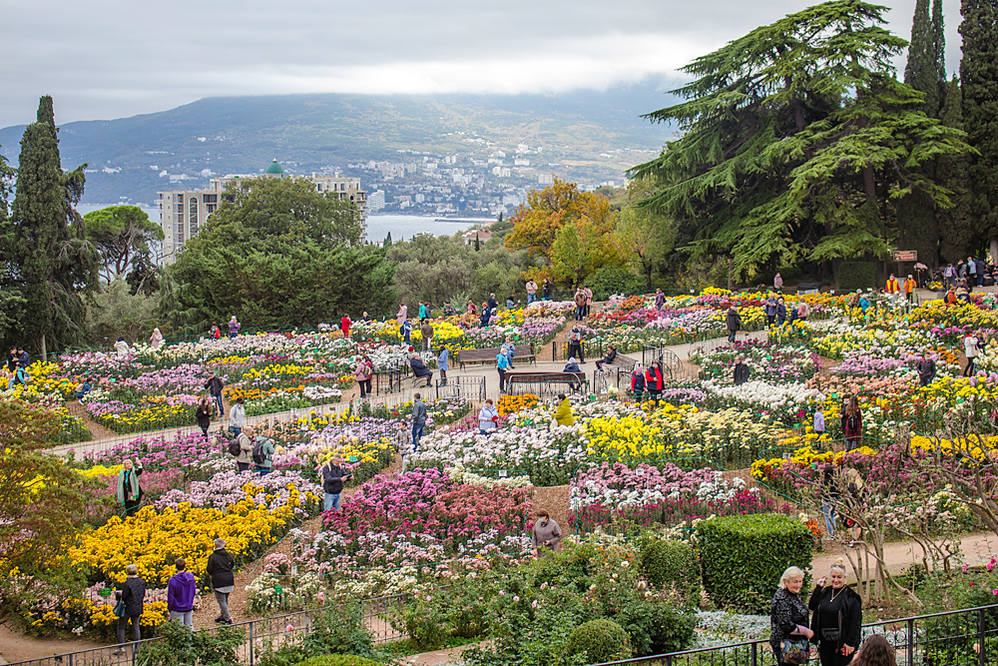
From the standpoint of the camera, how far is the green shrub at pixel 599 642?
909 centimetres

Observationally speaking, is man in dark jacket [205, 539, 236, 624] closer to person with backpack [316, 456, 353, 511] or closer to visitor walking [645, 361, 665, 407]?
person with backpack [316, 456, 353, 511]

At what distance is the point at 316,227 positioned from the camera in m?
52.9

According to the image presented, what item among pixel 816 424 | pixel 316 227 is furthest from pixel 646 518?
pixel 316 227

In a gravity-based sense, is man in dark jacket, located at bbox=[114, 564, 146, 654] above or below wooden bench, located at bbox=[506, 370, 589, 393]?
below

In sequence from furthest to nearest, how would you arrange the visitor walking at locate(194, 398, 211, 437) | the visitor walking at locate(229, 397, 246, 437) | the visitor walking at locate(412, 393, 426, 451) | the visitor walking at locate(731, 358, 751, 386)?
the visitor walking at locate(731, 358, 751, 386) < the visitor walking at locate(194, 398, 211, 437) < the visitor walking at locate(229, 397, 246, 437) < the visitor walking at locate(412, 393, 426, 451)

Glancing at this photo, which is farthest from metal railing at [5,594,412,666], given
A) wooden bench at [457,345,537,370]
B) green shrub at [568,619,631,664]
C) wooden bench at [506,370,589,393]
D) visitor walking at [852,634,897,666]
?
wooden bench at [457,345,537,370]

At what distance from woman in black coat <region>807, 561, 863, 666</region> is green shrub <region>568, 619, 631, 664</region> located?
1681 millimetres

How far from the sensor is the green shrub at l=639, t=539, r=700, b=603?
1193 centimetres

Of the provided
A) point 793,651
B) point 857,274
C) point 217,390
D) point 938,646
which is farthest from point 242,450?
point 857,274

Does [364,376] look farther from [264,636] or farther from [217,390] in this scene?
[264,636]

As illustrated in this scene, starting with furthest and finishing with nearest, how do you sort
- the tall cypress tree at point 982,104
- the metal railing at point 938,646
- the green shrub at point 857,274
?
1. the green shrub at point 857,274
2. the tall cypress tree at point 982,104
3. the metal railing at point 938,646

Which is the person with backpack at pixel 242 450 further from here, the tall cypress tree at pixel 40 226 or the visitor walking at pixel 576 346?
the tall cypress tree at pixel 40 226

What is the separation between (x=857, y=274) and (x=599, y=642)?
1346 inches

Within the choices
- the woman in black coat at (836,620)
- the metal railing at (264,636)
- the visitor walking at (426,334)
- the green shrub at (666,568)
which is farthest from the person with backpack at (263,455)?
the woman in black coat at (836,620)
